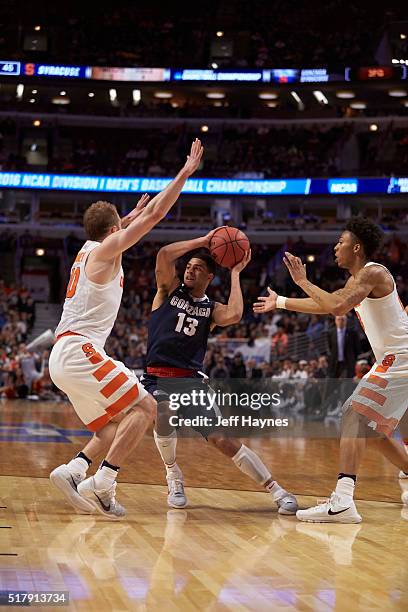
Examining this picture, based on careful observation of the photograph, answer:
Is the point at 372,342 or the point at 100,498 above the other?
the point at 372,342

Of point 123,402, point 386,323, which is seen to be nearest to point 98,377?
point 123,402

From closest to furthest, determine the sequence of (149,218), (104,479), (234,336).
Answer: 1. (149,218)
2. (104,479)
3. (234,336)

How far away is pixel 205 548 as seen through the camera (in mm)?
5113

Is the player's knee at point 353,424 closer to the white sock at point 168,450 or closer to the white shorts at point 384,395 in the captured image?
the white shorts at point 384,395

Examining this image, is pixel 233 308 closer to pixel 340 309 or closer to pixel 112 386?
pixel 340 309

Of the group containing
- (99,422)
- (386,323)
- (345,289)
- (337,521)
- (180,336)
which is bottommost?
(337,521)

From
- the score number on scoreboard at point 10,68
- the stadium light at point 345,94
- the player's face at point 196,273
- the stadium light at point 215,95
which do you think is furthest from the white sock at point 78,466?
the stadium light at point 215,95

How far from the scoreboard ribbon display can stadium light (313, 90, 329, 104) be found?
425cm

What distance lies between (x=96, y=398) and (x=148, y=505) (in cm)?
123

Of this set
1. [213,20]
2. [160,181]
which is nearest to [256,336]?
[160,181]

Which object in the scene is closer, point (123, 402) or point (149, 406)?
point (123, 402)

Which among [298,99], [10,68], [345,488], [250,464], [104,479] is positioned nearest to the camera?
[104,479]

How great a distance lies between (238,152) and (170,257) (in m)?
31.2

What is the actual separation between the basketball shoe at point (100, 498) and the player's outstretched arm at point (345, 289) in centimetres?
191
